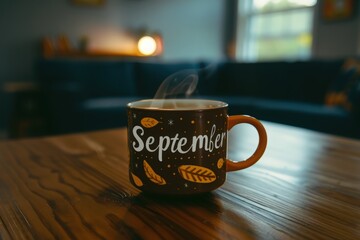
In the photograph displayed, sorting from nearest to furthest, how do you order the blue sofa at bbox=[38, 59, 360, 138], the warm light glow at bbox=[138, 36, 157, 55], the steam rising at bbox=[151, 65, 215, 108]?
the steam rising at bbox=[151, 65, 215, 108]
the blue sofa at bbox=[38, 59, 360, 138]
the warm light glow at bbox=[138, 36, 157, 55]

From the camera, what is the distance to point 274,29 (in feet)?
13.3

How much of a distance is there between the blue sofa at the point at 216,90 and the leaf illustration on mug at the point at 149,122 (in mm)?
1586

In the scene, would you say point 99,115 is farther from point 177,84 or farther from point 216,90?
point 177,84

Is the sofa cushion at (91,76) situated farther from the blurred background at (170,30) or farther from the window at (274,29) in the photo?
the window at (274,29)

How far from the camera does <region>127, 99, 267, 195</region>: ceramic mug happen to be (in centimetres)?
35

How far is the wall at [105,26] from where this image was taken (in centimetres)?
309

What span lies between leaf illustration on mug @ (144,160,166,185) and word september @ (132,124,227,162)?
0.05ft

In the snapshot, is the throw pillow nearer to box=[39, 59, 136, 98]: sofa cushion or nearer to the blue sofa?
the blue sofa

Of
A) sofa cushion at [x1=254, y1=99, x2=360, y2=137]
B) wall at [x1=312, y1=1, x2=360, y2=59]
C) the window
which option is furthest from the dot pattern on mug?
the window

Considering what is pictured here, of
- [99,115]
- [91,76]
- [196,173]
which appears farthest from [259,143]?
[91,76]

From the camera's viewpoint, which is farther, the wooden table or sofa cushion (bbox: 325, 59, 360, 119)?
sofa cushion (bbox: 325, 59, 360, 119)

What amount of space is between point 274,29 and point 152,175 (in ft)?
13.2

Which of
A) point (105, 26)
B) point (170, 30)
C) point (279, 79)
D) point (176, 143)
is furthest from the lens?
point (170, 30)

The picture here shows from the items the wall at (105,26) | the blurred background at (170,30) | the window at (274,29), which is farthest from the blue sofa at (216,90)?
the window at (274,29)
